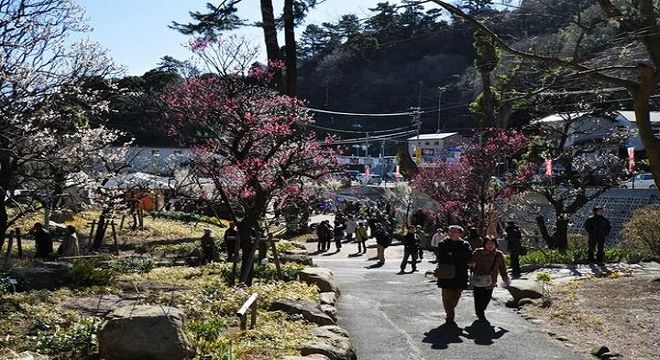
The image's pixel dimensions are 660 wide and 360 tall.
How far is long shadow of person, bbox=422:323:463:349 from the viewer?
9.08 meters

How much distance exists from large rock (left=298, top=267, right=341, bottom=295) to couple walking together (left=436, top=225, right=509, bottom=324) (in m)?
2.93

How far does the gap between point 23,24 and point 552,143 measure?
2153cm

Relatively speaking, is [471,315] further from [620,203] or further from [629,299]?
[620,203]

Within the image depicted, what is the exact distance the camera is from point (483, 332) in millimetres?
9852

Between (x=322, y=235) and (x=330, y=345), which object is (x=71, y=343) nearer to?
(x=330, y=345)

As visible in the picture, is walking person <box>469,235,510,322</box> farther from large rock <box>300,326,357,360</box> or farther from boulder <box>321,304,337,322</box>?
large rock <box>300,326,357,360</box>

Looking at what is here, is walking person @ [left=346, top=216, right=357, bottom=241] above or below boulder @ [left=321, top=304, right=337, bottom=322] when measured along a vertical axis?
above

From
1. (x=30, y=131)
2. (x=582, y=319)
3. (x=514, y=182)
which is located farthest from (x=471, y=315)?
(x=514, y=182)

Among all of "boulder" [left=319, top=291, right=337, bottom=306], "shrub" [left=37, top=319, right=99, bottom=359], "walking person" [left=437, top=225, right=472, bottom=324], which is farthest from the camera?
"boulder" [left=319, top=291, right=337, bottom=306]

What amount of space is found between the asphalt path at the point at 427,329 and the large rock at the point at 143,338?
2728mm

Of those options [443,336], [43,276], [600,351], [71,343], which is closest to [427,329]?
[443,336]

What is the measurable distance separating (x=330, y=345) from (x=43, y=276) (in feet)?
20.7

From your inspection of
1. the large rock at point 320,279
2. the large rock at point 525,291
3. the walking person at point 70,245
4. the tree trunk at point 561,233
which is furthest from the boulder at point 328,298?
the tree trunk at point 561,233

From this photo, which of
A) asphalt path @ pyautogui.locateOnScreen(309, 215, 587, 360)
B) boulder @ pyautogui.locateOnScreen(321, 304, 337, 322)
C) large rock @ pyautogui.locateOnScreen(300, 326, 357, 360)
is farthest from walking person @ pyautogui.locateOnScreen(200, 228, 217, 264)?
large rock @ pyautogui.locateOnScreen(300, 326, 357, 360)
